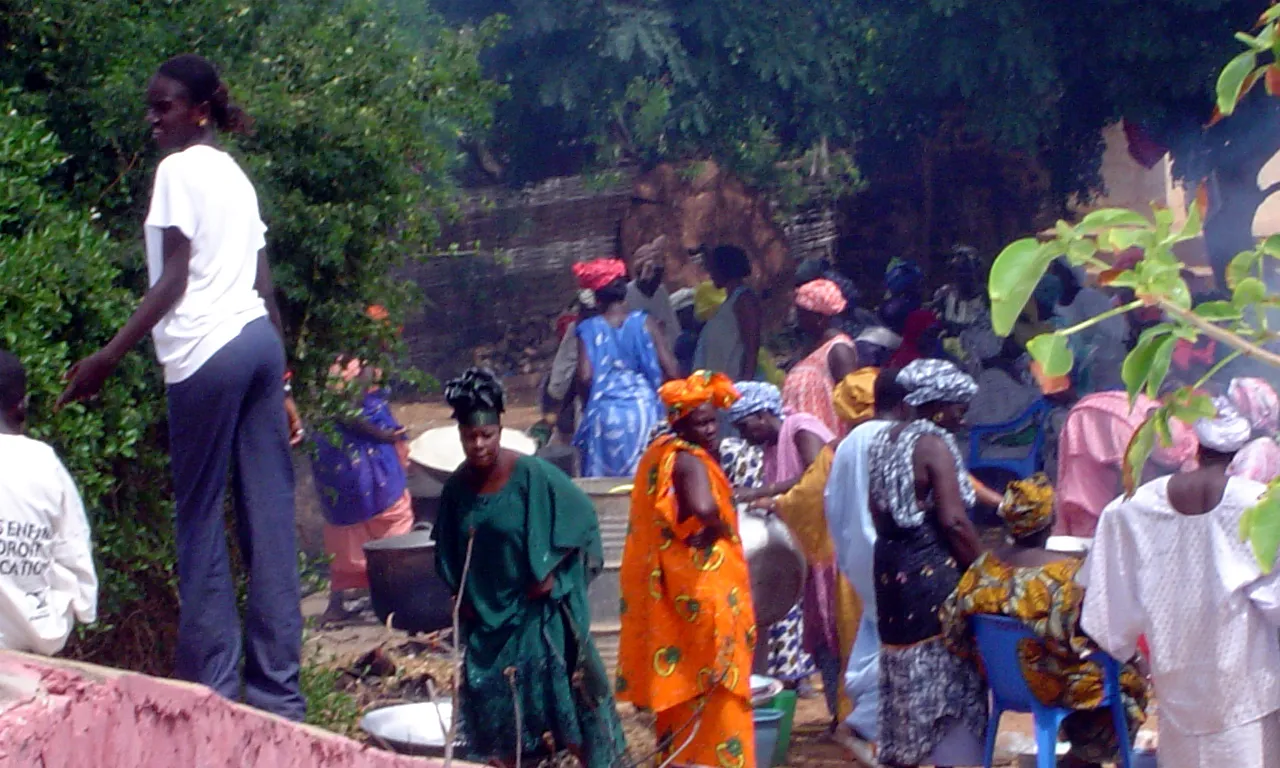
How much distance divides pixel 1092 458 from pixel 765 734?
2168 millimetres

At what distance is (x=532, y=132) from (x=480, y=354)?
2.42 m

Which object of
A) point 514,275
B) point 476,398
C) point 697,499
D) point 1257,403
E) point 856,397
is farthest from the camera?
point 514,275

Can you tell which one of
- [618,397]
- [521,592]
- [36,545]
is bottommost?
[521,592]

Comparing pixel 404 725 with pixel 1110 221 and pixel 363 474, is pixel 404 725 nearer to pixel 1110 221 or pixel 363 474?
pixel 1110 221

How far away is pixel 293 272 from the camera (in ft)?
17.7

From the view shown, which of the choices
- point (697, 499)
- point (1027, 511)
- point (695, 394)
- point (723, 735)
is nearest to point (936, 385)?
point (1027, 511)

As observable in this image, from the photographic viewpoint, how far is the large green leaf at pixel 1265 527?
1.73m

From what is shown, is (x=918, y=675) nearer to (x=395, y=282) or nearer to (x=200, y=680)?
(x=395, y=282)

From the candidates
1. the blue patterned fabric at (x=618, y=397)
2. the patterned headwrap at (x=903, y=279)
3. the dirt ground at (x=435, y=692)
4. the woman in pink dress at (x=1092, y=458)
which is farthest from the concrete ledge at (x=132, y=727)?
the patterned headwrap at (x=903, y=279)

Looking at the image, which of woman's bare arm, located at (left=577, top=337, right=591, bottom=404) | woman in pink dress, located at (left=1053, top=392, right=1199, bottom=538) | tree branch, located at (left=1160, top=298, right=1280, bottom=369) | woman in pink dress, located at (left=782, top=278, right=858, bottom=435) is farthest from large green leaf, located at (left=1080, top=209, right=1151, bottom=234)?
woman's bare arm, located at (left=577, top=337, right=591, bottom=404)

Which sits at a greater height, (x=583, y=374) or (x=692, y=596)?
(x=583, y=374)

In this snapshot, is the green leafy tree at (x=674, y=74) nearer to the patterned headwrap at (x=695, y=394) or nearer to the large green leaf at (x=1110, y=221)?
the patterned headwrap at (x=695, y=394)

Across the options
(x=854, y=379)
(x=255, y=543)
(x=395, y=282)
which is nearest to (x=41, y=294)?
(x=255, y=543)

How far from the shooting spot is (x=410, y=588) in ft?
25.5
